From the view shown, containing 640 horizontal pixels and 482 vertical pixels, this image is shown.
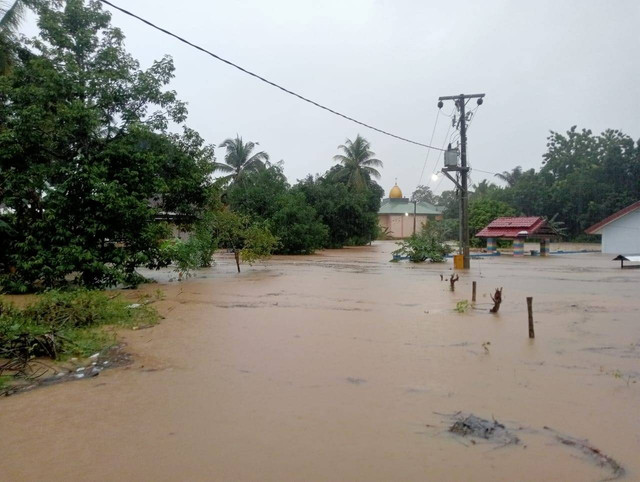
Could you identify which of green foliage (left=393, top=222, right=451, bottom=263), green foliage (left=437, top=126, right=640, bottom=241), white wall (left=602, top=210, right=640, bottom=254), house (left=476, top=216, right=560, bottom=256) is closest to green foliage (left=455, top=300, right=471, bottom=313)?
green foliage (left=393, top=222, right=451, bottom=263)

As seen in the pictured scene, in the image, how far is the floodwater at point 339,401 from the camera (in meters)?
4.06

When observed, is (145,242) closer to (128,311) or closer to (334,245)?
(128,311)

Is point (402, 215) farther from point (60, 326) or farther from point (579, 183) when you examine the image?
point (60, 326)

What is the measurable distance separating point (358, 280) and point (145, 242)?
6.81m

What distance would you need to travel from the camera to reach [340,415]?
5.07 m

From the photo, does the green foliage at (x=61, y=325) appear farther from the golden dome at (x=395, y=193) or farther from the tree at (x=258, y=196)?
the golden dome at (x=395, y=193)

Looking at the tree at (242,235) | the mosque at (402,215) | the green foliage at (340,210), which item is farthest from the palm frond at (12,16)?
the mosque at (402,215)

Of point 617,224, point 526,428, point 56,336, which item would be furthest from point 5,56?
point 617,224

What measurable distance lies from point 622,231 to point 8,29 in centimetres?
3523

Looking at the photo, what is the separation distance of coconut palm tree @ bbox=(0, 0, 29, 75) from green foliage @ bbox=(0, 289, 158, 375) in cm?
945

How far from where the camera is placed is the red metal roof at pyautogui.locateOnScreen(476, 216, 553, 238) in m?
32.9

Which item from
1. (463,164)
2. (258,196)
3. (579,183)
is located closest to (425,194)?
(579,183)

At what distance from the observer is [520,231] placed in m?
32.9

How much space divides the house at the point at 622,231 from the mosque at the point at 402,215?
28.1 meters
